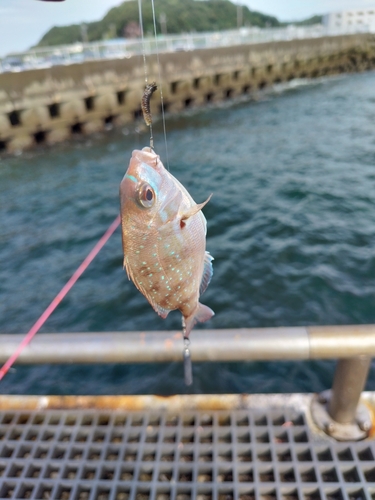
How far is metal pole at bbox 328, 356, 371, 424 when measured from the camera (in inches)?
87.0

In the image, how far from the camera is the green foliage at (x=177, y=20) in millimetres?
54625

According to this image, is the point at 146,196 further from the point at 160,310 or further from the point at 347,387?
the point at 347,387

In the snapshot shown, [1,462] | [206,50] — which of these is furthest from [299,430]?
[206,50]

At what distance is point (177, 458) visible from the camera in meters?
2.44

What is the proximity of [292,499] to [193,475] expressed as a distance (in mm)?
612

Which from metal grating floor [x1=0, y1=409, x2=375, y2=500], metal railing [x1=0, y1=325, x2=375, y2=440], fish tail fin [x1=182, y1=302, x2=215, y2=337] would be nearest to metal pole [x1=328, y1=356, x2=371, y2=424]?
metal railing [x1=0, y1=325, x2=375, y2=440]

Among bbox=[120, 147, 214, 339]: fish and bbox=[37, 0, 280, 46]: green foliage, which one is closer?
bbox=[120, 147, 214, 339]: fish

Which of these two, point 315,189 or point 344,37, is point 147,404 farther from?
point 344,37

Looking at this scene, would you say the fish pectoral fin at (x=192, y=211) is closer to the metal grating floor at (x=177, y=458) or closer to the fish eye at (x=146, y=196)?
the fish eye at (x=146, y=196)

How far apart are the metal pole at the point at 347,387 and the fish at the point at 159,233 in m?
1.24

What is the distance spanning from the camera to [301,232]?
8.05m

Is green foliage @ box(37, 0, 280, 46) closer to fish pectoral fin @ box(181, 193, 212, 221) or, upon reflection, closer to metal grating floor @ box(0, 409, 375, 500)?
metal grating floor @ box(0, 409, 375, 500)

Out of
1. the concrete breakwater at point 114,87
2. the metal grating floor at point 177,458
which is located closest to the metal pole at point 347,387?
the metal grating floor at point 177,458

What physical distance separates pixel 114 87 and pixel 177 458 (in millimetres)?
19749
